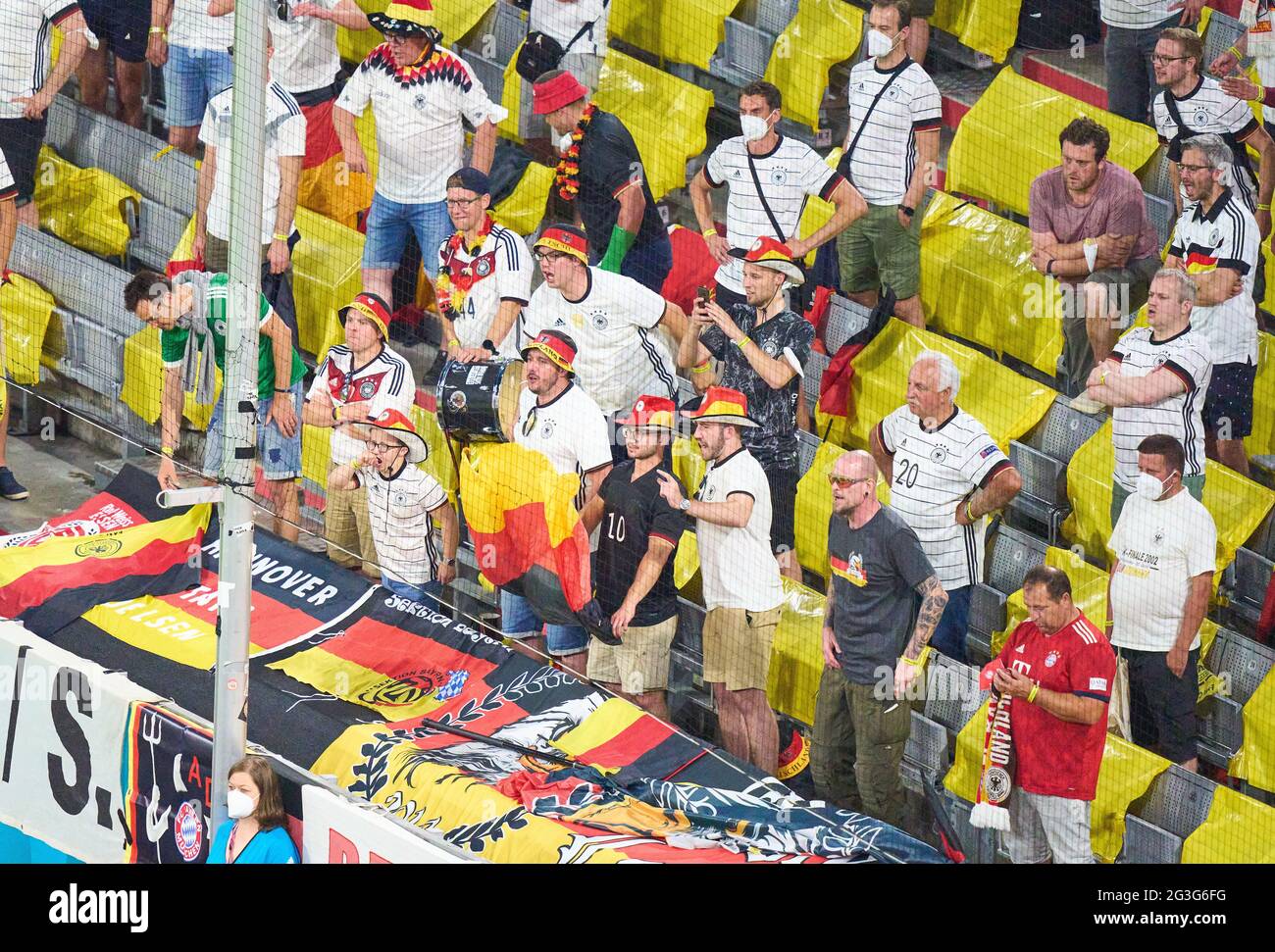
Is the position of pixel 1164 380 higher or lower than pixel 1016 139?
lower

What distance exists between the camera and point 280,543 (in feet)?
24.5

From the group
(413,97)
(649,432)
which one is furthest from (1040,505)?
(413,97)

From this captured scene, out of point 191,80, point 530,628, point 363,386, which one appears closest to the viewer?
point 530,628

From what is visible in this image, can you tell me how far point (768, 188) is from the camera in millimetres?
6895

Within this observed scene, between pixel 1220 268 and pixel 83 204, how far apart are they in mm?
4967

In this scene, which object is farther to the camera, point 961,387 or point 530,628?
point 530,628

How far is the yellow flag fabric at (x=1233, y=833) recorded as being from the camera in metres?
6.09

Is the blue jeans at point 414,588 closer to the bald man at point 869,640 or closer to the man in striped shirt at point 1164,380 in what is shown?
the bald man at point 869,640

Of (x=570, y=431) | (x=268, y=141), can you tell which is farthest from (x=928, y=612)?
(x=268, y=141)

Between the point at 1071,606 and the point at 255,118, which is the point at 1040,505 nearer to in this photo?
the point at 1071,606

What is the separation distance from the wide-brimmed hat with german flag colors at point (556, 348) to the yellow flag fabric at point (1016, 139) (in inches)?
60.6

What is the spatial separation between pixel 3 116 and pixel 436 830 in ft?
14.0

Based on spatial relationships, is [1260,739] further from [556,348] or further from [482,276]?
[482,276]

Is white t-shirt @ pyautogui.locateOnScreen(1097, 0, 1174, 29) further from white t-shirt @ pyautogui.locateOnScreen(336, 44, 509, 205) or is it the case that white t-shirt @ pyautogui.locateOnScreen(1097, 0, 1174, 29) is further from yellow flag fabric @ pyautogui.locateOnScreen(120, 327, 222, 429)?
yellow flag fabric @ pyautogui.locateOnScreen(120, 327, 222, 429)
